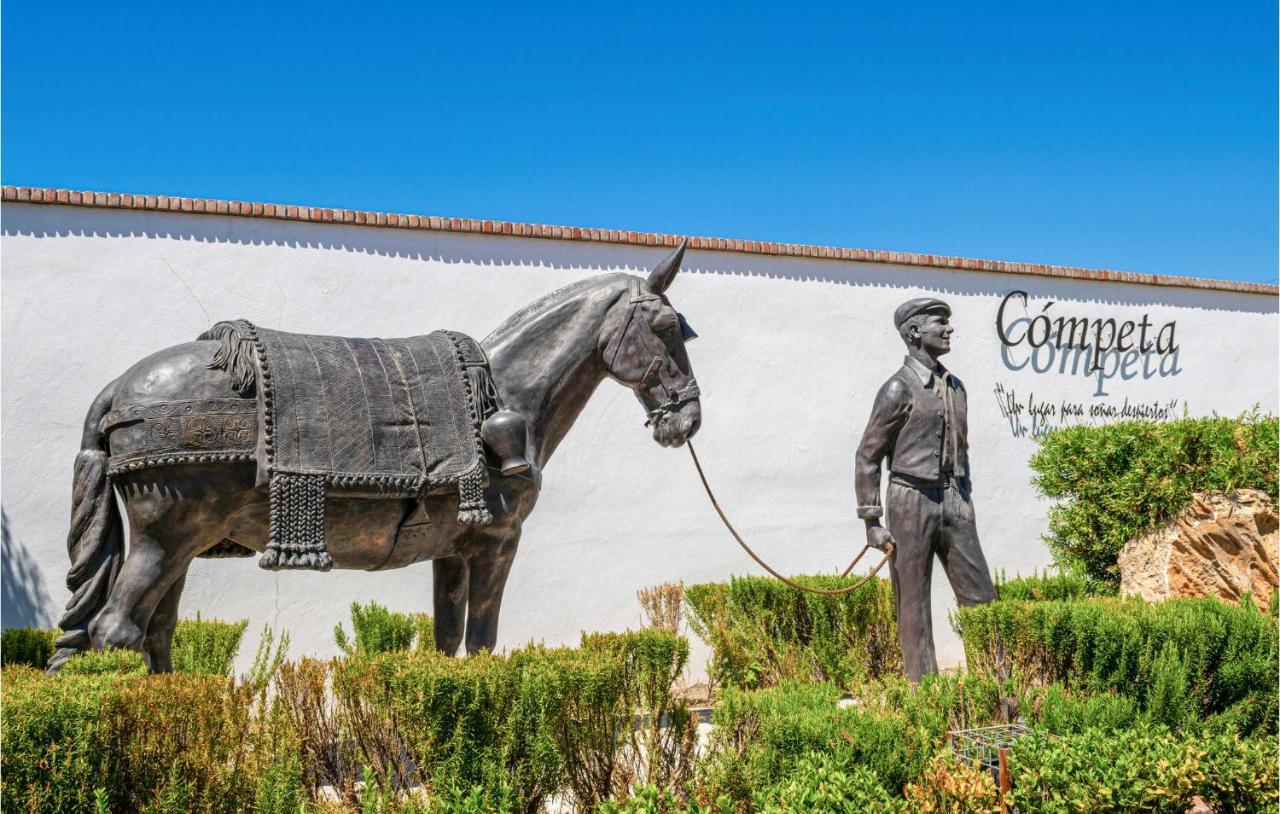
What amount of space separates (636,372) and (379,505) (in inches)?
47.2

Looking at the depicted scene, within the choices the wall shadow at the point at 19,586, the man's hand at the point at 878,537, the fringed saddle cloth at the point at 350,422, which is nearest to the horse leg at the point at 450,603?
the fringed saddle cloth at the point at 350,422

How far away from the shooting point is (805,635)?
8.13 m

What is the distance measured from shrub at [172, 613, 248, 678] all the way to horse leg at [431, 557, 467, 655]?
2.09 meters

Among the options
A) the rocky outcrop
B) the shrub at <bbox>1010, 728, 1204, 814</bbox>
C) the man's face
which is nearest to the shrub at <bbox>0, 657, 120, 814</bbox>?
the shrub at <bbox>1010, 728, 1204, 814</bbox>

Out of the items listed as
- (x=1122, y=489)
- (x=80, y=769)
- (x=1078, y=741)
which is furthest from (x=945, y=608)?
(x=80, y=769)

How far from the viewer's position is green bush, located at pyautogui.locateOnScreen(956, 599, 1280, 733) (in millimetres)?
4898

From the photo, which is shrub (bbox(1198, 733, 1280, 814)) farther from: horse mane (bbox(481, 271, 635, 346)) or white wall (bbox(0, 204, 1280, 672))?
white wall (bbox(0, 204, 1280, 672))

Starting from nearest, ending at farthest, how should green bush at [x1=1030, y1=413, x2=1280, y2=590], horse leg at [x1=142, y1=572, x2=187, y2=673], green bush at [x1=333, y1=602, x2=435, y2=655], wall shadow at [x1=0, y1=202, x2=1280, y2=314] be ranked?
horse leg at [x1=142, y1=572, x2=187, y2=673] < green bush at [x1=333, y1=602, x2=435, y2=655] < wall shadow at [x1=0, y1=202, x2=1280, y2=314] < green bush at [x1=1030, y1=413, x2=1280, y2=590]

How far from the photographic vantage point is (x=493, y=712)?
11.8ft

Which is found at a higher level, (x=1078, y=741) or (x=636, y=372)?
(x=636, y=372)

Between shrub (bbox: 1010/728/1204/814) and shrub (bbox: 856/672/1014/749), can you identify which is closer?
shrub (bbox: 1010/728/1204/814)

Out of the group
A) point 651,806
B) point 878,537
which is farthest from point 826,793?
point 878,537

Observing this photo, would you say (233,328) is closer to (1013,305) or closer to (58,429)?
(58,429)

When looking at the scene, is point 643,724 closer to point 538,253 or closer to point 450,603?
point 450,603
